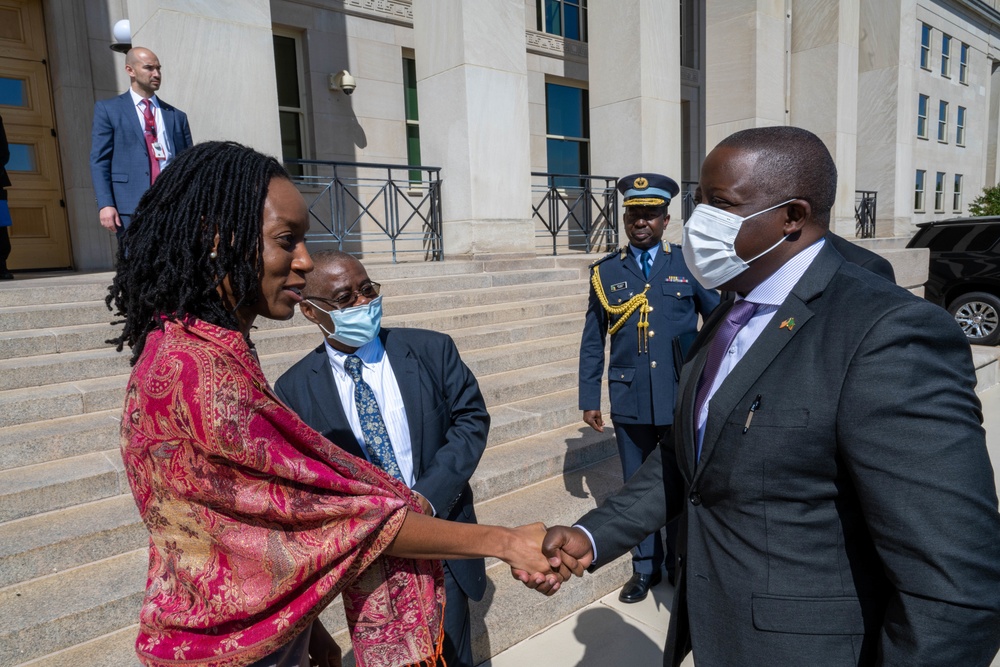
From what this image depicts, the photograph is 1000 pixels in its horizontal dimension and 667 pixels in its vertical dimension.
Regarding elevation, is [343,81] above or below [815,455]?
above

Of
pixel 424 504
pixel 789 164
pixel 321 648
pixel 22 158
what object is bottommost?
pixel 321 648

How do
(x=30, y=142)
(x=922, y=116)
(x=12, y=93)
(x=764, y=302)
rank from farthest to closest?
1. (x=922, y=116)
2. (x=30, y=142)
3. (x=12, y=93)
4. (x=764, y=302)

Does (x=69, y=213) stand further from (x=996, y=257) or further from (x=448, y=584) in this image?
(x=996, y=257)

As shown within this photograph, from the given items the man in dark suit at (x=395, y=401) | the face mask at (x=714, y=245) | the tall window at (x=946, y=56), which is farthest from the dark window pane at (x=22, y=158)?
the tall window at (x=946, y=56)

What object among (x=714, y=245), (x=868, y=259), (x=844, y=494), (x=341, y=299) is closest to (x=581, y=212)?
(x=868, y=259)

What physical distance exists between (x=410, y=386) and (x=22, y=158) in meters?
8.20

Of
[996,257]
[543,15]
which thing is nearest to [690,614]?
[996,257]

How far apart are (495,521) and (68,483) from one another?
89.9 inches

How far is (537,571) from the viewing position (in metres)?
1.92

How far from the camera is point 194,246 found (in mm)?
1303

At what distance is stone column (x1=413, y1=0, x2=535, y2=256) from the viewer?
8.09 meters

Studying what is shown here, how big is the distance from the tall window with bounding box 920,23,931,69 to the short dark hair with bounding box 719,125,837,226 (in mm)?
31514

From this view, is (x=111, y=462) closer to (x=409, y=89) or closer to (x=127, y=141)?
(x=127, y=141)

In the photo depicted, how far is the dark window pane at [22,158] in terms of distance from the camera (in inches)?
303
